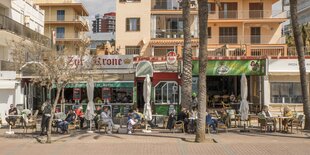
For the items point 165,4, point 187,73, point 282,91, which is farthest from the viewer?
point 165,4

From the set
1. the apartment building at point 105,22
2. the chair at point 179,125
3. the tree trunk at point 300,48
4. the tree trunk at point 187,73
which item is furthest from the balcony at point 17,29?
the apartment building at point 105,22

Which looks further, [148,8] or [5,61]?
[148,8]

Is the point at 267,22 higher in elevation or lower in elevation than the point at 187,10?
higher

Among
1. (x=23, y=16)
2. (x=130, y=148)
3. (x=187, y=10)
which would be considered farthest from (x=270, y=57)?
(x=23, y=16)

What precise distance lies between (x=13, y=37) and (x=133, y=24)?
19.1 m

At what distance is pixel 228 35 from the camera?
2115 inches

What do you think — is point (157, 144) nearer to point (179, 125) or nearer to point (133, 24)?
point (179, 125)

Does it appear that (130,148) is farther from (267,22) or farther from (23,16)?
(267,22)

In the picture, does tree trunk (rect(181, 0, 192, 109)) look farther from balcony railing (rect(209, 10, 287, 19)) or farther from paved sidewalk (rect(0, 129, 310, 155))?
balcony railing (rect(209, 10, 287, 19))

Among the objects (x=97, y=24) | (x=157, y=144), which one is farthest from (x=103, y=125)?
(x=97, y=24)

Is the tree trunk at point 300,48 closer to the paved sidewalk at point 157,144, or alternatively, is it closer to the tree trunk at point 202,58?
the paved sidewalk at point 157,144

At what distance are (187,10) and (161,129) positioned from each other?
644cm

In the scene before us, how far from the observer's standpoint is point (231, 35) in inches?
2115

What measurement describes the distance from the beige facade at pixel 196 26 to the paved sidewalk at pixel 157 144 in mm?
27405
